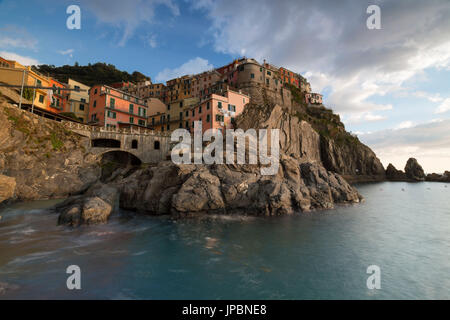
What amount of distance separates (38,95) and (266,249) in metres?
51.8

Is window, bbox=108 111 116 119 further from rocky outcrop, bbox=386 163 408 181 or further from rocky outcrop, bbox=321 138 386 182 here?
rocky outcrop, bbox=386 163 408 181

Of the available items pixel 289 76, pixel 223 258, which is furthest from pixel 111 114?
pixel 289 76

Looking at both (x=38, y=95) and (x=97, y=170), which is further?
(x=38, y=95)

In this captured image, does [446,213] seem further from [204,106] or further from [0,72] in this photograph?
[0,72]

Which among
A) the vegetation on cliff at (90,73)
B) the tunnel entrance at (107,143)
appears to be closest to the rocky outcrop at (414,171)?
the tunnel entrance at (107,143)

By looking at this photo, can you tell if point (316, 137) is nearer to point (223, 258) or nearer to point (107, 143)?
point (107, 143)

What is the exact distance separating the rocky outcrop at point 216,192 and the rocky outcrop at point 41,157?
38.1 feet

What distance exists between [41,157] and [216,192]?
28.6m

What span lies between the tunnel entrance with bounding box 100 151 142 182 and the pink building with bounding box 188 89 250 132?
1687 cm

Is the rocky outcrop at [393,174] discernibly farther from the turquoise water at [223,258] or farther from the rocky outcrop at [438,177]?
the turquoise water at [223,258]

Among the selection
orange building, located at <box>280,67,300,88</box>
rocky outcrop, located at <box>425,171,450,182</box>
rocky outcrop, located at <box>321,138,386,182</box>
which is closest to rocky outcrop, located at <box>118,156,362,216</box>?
rocky outcrop, located at <box>321,138,386,182</box>

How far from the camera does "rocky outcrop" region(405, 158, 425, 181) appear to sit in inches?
3559
